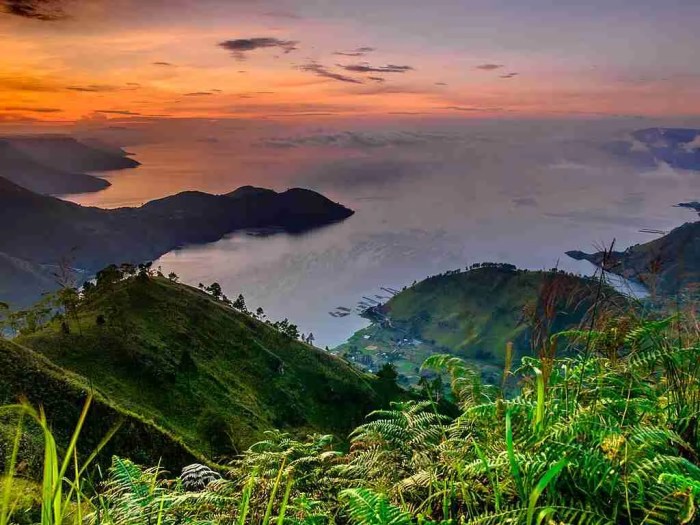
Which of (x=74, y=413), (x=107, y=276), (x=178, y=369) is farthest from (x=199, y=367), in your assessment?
(x=74, y=413)

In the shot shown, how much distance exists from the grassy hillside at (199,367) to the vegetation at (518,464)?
29963 millimetres

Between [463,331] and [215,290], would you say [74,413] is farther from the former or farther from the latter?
[463,331]

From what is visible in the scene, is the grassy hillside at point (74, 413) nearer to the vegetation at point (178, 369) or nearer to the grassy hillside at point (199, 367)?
the vegetation at point (178, 369)

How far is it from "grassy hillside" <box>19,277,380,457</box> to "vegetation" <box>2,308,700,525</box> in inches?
1180

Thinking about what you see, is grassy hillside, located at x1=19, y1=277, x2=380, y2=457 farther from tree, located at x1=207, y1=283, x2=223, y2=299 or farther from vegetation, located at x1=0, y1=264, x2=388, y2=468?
tree, located at x1=207, y1=283, x2=223, y2=299

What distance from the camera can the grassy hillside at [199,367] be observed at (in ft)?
129

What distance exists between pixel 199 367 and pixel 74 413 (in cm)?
3097

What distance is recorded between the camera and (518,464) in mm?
2850

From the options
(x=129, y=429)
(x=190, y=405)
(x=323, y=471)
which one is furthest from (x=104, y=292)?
(x=323, y=471)

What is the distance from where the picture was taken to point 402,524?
268 centimetres

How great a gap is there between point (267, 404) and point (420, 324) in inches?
5715

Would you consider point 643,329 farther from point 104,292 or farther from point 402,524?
point 104,292

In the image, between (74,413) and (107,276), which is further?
(107,276)

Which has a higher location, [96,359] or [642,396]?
[642,396]
